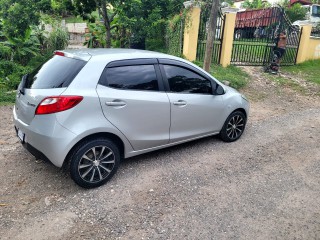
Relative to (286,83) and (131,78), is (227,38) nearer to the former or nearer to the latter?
(286,83)

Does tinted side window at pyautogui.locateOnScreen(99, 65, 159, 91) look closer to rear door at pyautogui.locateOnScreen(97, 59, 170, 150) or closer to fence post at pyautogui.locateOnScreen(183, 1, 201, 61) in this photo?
rear door at pyautogui.locateOnScreen(97, 59, 170, 150)

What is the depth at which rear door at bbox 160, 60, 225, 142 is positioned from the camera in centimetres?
429

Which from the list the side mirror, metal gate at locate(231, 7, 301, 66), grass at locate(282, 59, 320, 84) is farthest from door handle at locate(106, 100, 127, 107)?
grass at locate(282, 59, 320, 84)

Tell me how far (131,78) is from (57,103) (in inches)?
40.0

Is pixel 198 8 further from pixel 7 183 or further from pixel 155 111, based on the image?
pixel 7 183

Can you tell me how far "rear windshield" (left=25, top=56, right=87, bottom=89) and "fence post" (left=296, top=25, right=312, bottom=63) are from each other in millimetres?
12149

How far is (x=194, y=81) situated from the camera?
4602 millimetres

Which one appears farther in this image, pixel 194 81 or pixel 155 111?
pixel 194 81

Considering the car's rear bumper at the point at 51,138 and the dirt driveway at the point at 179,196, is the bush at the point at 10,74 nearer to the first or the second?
the dirt driveway at the point at 179,196

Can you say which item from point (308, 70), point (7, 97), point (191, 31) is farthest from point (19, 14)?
point (308, 70)

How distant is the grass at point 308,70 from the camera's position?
11469mm

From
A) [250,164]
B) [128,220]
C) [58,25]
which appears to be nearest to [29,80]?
[128,220]

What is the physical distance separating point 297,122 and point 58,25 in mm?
10119

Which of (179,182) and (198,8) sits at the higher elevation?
(198,8)
